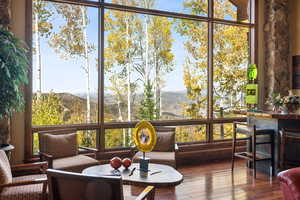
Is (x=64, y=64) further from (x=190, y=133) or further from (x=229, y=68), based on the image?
(x=229, y=68)

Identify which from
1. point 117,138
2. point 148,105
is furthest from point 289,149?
point 117,138

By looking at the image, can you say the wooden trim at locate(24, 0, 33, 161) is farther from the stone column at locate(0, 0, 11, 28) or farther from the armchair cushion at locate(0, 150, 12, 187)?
the armchair cushion at locate(0, 150, 12, 187)

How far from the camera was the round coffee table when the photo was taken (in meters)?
3.01

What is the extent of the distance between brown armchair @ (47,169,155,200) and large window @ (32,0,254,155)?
2.90 m

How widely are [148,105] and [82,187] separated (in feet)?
12.6

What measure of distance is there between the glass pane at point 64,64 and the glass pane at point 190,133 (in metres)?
1.81

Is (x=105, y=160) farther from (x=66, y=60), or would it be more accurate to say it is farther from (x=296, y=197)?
(x=296, y=197)

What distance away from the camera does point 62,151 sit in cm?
435

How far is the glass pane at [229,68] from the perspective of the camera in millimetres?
6441

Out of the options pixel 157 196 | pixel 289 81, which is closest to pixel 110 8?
pixel 157 196

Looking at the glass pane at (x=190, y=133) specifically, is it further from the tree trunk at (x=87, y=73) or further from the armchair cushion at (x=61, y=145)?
the armchair cushion at (x=61, y=145)

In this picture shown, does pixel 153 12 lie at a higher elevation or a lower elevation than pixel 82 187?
higher

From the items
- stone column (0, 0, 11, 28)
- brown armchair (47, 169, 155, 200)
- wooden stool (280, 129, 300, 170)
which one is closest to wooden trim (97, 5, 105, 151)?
stone column (0, 0, 11, 28)

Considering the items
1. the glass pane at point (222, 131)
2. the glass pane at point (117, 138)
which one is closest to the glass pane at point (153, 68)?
the glass pane at point (117, 138)
